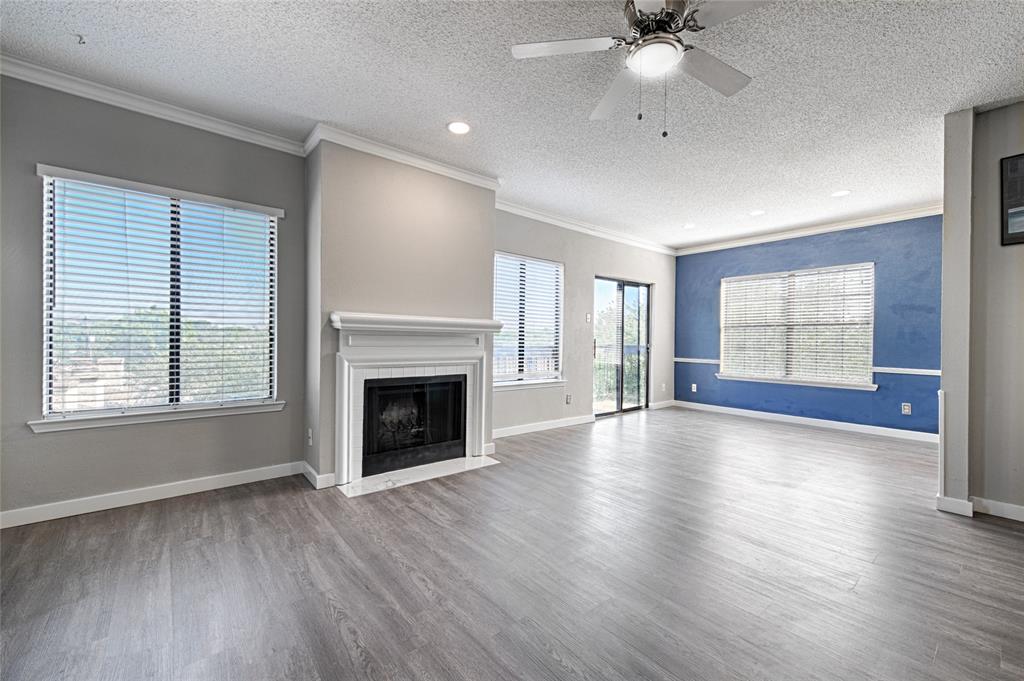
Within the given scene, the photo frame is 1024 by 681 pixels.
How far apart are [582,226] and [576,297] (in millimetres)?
1014

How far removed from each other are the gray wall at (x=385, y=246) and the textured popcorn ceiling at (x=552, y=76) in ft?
0.97

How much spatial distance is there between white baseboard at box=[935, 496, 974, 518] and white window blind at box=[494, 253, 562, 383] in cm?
373

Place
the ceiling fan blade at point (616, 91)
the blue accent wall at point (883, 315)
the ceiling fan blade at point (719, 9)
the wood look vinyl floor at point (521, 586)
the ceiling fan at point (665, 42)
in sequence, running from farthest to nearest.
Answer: the blue accent wall at point (883, 315) → the ceiling fan blade at point (616, 91) → the ceiling fan at point (665, 42) → the ceiling fan blade at point (719, 9) → the wood look vinyl floor at point (521, 586)

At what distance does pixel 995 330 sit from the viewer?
9.76 ft

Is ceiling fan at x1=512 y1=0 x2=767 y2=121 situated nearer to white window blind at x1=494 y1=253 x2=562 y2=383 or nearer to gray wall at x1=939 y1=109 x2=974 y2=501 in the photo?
gray wall at x1=939 y1=109 x2=974 y2=501

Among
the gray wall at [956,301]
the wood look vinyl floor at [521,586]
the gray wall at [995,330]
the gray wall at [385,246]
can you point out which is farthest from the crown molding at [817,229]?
the gray wall at [385,246]

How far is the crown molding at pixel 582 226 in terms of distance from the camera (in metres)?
5.30

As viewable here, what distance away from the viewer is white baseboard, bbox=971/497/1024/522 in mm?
2863

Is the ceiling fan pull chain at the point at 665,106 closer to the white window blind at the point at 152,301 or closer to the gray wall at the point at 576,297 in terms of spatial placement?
the gray wall at the point at 576,297

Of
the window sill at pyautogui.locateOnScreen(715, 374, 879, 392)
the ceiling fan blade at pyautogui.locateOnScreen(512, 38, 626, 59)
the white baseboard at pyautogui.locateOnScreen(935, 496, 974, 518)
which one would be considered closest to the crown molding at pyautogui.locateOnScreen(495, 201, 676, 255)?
the window sill at pyautogui.locateOnScreen(715, 374, 879, 392)

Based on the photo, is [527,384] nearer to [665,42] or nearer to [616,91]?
[616,91]

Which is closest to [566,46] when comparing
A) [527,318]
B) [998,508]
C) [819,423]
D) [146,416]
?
[146,416]

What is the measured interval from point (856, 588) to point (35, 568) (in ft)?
13.3

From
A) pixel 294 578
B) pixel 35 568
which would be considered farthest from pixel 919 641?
pixel 35 568
